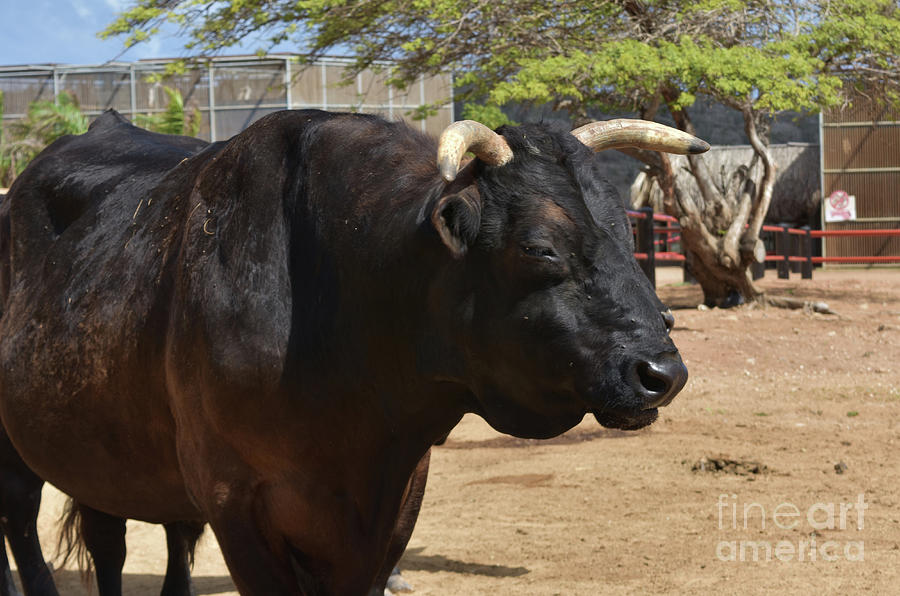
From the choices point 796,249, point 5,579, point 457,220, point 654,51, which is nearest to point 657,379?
point 457,220

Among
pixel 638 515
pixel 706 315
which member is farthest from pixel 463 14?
pixel 638 515

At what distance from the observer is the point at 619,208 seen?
8.91 ft

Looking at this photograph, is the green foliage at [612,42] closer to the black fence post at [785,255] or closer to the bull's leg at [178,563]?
the black fence post at [785,255]

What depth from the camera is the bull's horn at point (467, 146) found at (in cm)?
242

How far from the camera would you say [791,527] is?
532cm

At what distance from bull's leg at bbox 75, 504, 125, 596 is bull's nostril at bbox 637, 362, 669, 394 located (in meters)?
2.69

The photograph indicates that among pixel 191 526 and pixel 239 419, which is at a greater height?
pixel 239 419

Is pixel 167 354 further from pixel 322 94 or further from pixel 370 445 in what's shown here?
pixel 322 94

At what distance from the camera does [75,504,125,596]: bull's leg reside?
4305 millimetres

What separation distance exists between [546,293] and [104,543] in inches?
102

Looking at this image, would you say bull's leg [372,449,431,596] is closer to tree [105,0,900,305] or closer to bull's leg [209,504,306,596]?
bull's leg [209,504,306,596]

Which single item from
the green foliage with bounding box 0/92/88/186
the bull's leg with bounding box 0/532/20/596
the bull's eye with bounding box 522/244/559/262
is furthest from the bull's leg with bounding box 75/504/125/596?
the green foliage with bounding box 0/92/88/186

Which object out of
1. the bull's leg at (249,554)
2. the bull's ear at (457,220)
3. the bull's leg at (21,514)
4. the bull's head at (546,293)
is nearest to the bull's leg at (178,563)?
the bull's leg at (21,514)

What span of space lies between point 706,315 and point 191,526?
10786 millimetres
